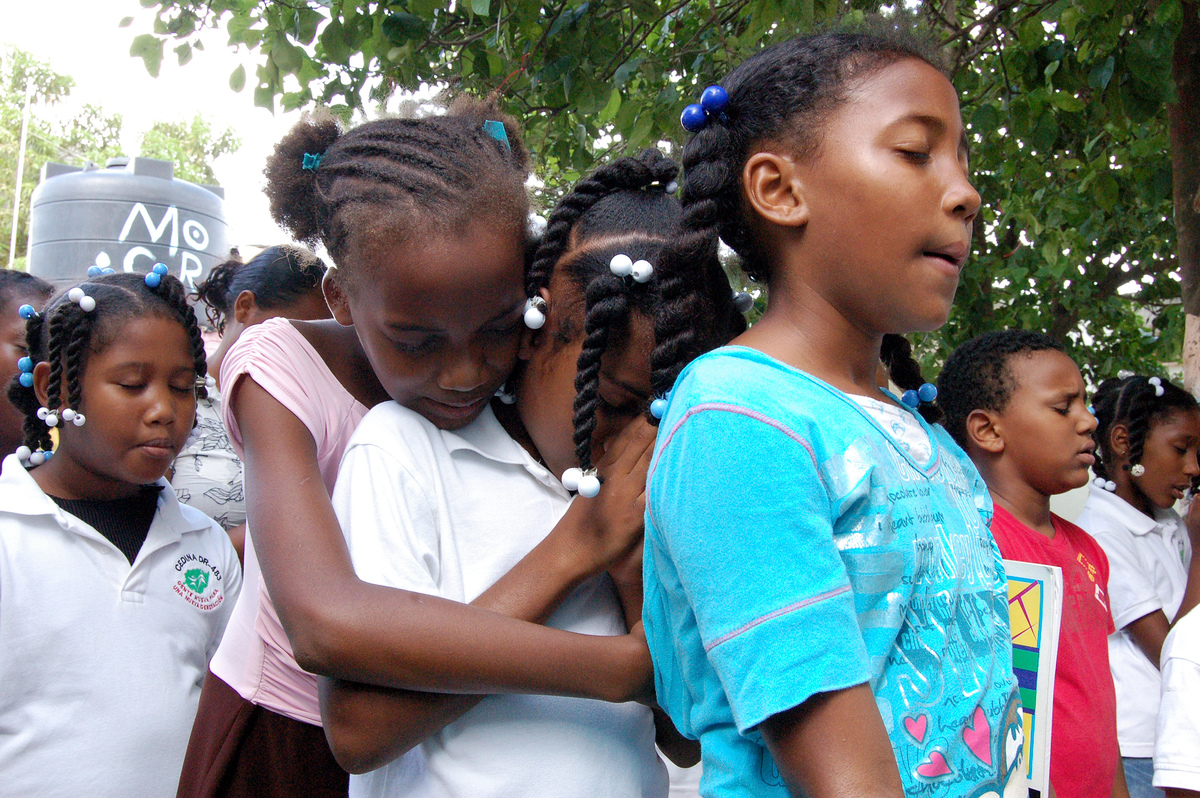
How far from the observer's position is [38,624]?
6.29 ft

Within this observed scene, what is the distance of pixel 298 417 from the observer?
143 centimetres

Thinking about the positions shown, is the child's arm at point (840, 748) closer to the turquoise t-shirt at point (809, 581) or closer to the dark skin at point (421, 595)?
the turquoise t-shirt at point (809, 581)

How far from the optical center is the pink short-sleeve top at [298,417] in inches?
57.9

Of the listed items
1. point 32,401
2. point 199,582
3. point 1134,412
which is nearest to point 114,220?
point 32,401

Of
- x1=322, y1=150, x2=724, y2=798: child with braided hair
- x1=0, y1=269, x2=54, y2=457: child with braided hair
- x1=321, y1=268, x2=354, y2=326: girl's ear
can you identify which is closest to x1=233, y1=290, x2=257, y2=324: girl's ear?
x1=0, y1=269, x2=54, y2=457: child with braided hair

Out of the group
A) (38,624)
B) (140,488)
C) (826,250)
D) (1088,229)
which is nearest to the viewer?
(826,250)

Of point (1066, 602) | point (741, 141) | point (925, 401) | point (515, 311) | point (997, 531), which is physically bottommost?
point (1066, 602)

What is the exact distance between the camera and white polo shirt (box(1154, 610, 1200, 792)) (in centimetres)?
202

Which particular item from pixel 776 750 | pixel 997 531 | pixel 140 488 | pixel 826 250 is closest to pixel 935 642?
pixel 776 750

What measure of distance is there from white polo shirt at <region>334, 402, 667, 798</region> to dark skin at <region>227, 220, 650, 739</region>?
2.3 inches

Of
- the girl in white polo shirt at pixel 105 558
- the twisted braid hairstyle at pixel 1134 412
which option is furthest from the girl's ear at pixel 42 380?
the twisted braid hairstyle at pixel 1134 412

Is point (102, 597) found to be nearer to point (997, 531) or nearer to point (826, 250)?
point (826, 250)

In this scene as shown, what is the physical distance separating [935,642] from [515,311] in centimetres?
80

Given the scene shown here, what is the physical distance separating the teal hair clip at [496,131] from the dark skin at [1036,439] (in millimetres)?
1923
